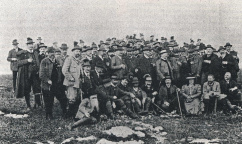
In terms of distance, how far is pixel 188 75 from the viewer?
8.55 meters

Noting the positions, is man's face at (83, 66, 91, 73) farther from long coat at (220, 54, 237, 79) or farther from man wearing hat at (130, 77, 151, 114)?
long coat at (220, 54, 237, 79)

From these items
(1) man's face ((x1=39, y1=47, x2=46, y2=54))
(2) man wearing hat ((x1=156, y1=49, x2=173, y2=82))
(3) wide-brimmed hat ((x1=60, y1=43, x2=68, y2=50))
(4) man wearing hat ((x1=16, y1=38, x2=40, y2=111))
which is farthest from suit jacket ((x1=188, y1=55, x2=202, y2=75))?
(4) man wearing hat ((x1=16, y1=38, x2=40, y2=111))

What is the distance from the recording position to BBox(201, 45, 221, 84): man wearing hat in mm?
8328

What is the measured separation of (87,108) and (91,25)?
11.5 ft

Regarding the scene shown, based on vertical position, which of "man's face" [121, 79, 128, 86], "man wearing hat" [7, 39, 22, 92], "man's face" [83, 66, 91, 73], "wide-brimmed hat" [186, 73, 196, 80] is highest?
"man wearing hat" [7, 39, 22, 92]

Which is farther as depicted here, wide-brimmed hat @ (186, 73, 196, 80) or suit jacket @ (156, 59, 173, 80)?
suit jacket @ (156, 59, 173, 80)

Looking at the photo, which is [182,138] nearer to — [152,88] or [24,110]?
[152,88]

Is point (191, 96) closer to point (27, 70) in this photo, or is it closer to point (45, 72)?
point (45, 72)

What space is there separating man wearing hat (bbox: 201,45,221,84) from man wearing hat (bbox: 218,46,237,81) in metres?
0.18

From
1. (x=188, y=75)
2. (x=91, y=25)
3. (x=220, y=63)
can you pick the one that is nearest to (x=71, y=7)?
(x=91, y=25)

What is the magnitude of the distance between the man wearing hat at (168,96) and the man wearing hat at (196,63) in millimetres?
925

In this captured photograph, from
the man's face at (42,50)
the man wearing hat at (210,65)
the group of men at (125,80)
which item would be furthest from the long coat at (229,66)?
the man's face at (42,50)

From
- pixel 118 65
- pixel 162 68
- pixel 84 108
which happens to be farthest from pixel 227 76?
pixel 84 108

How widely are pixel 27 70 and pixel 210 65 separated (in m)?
5.54
